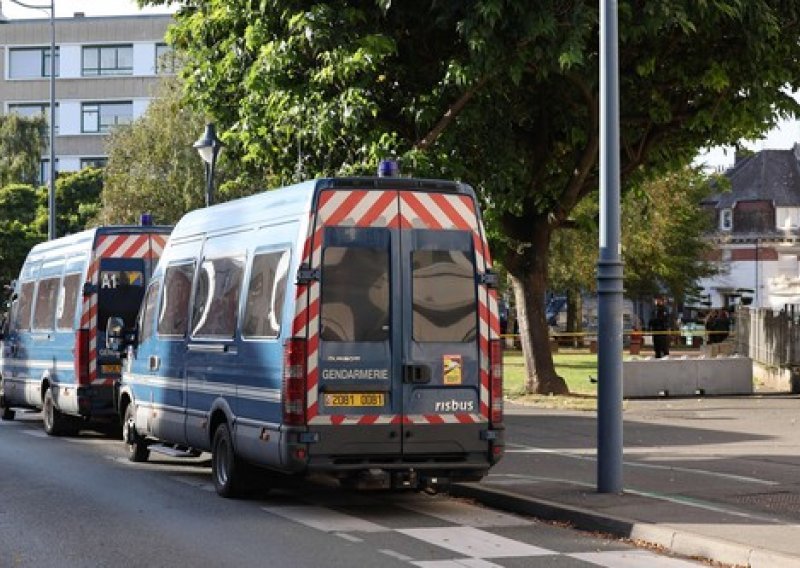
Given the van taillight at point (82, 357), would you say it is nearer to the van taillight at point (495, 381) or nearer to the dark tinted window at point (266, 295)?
the dark tinted window at point (266, 295)

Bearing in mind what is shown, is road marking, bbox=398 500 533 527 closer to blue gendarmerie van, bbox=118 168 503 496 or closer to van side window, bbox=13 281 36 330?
blue gendarmerie van, bbox=118 168 503 496

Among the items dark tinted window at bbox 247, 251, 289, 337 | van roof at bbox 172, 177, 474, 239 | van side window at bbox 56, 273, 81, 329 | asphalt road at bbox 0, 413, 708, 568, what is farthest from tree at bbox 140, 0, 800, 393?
dark tinted window at bbox 247, 251, 289, 337

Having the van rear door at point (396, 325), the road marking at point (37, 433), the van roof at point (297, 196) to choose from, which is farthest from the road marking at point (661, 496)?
the road marking at point (37, 433)

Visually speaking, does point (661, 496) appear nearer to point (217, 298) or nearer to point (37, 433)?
point (217, 298)

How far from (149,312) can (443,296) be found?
199 inches

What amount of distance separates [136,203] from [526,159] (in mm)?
25437

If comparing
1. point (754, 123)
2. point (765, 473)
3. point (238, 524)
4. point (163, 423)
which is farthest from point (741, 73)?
point (238, 524)

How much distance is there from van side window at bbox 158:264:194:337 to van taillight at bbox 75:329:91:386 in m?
4.71

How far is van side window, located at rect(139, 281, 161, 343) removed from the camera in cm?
1719

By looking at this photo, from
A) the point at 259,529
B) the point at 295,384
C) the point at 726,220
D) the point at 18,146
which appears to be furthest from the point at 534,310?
the point at 726,220

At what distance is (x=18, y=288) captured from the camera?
2573cm

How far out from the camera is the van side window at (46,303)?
75.4ft

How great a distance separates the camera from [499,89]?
83.4ft

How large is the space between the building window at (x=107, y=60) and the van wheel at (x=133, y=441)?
231 ft
